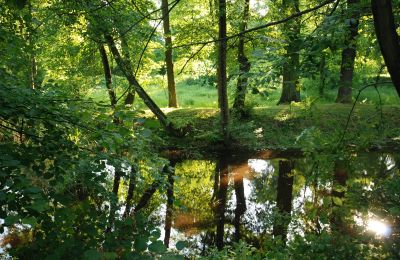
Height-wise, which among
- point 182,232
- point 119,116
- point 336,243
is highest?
point 119,116

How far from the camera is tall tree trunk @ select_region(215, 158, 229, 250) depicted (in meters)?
7.99

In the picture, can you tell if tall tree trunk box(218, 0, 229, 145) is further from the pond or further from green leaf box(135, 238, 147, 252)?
green leaf box(135, 238, 147, 252)

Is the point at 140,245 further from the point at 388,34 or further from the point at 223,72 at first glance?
the point at 223,72

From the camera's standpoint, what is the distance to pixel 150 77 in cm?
1686

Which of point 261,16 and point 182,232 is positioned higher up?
point 261,16

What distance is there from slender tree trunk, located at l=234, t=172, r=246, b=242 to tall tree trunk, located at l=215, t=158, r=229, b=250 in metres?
0.29

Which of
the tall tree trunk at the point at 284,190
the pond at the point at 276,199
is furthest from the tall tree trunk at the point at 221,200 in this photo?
the tall tree trunk at the point at 284,190

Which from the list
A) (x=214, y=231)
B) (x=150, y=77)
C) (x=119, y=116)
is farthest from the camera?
(x=150, y=77)

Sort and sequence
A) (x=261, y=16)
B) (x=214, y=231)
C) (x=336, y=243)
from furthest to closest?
(x=261, y=16), (x=214, y=231), (x=336, y=243)

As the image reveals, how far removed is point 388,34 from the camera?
2.26 m

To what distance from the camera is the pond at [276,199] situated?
405 centimetres

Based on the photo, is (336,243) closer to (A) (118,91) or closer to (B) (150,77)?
(A) (118,91)

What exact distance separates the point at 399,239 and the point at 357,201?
22.8 inches

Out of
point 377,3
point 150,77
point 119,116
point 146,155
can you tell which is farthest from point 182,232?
point 150,77
